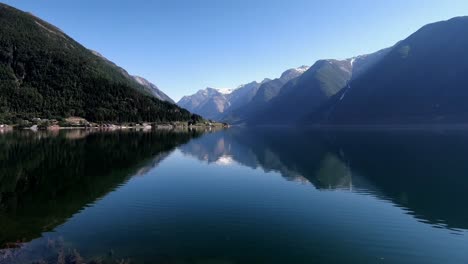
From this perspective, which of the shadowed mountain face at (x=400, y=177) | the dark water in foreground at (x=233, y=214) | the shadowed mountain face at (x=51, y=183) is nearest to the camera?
the dark water in foreground at (x=233, y=214)

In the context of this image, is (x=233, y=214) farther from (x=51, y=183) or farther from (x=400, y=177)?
(x=400, y=177)

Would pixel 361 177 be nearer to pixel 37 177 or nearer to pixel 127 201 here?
pixel 127 201

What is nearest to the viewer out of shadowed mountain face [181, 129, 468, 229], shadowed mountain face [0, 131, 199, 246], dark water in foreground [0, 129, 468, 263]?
dark water in foreground [0, 129, 468, 263]

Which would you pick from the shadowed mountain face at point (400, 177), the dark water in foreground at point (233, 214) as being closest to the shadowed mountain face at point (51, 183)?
the dark water in foreground at point (233, 214)

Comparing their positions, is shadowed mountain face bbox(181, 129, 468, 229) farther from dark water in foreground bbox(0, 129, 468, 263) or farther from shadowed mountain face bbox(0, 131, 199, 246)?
shadowed mountain face bbox(0, 131, 199, 246)

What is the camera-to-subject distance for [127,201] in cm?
4072

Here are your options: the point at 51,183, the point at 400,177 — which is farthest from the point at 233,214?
the point at 400,177

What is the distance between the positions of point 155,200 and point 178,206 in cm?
453

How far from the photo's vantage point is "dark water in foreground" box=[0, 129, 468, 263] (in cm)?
2472

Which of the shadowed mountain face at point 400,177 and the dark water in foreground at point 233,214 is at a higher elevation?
the shadowed mountain face at point 400,177

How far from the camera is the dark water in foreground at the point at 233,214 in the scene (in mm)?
24723

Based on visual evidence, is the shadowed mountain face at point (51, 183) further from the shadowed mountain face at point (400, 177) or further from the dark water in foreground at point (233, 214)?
the shadowed mountain face at point (400, 177)

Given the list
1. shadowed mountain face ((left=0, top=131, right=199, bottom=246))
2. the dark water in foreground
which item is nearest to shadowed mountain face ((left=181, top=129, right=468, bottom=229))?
the dark water in foreground

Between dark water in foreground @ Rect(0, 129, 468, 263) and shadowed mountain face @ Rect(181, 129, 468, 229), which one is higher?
shadowed mountain face @ Rect(181, 129, 468, 229)
